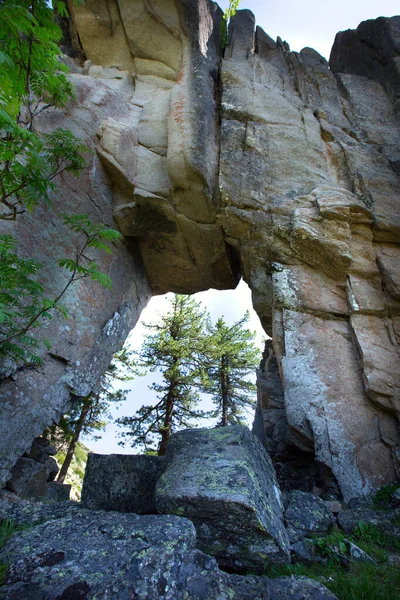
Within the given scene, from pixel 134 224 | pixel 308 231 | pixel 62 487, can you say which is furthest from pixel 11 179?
pixel 62 487

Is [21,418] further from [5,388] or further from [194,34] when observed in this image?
[194,34]

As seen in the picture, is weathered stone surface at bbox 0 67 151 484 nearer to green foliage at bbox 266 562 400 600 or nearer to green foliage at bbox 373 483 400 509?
green foliage at bbox 266 562 400 600

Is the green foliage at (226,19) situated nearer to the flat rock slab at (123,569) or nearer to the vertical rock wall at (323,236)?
the vertical rock wall at (323,236)

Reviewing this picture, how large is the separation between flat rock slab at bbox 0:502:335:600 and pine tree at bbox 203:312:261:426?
12.3 metres

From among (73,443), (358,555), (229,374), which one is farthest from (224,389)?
(358,555)

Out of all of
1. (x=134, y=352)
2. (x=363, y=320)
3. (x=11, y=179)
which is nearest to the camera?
(x=11, y=179)

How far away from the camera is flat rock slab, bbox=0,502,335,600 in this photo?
6.19 feet

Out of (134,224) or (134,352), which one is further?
(134,352)

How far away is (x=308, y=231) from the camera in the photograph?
7.77 m

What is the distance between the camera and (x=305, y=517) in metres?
3.61

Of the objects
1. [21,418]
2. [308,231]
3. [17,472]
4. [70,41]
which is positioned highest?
[70,41]

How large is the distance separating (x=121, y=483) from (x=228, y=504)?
4.64ft

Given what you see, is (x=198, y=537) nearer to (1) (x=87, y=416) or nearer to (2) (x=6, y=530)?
(2) (x=6, y=530)

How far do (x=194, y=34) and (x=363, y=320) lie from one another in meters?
10.2
